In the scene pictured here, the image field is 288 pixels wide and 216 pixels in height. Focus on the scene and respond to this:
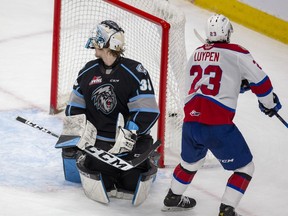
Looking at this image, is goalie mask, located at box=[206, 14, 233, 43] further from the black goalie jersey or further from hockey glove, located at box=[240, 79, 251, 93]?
the black goalie jersey

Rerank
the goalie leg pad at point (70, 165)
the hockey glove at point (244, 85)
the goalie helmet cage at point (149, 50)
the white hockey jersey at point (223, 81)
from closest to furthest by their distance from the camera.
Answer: the white hockey jersey at point (223, 81) → the hockey glove at point (244, 85) → the goalie leg pad at point (70, 165) → the goalie helmet cage at point (149, 50)

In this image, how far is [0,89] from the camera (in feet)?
19.6

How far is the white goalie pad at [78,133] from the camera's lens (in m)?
4.51

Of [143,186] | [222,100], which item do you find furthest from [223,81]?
[143,186]

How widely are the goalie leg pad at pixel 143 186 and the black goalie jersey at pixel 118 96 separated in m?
0.19

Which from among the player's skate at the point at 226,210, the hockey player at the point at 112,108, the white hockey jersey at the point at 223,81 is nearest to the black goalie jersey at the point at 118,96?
the hockey player at the point at 112,108

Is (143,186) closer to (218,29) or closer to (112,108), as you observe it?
(112,108)

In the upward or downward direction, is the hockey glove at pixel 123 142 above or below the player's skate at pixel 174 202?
above

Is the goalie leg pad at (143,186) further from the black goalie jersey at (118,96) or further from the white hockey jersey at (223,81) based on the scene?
the white hockey jersey at (223,81)

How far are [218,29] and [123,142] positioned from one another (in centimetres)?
66

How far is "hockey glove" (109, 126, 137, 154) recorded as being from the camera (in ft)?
14.5

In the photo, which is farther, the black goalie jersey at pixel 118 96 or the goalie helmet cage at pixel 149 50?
the goalie helmet cage at pixel 149 50

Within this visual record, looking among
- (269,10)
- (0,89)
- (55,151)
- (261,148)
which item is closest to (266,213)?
(261,148)

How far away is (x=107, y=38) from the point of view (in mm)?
4566
